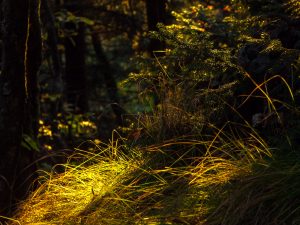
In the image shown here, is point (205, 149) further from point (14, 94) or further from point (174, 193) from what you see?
point (14, 94)

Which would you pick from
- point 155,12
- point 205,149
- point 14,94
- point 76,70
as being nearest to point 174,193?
point 205,149

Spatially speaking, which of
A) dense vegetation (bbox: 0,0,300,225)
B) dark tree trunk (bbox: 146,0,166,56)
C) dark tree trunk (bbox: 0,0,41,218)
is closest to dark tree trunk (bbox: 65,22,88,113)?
dark tree trunk (bbox: 146,0,166,56)

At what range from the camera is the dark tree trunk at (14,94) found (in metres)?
6.40

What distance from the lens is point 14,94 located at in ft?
21.2

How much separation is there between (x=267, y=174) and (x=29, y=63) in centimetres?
322

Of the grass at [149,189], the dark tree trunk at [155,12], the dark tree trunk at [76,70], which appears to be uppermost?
the dark tree trunk at [155,12]

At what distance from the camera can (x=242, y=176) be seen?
4406mm

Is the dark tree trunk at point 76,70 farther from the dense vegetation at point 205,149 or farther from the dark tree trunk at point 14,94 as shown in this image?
the dark tree trunk at point 14,94

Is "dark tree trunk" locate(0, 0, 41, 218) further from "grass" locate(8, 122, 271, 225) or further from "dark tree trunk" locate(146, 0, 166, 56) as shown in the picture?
"dark tree trunk" locate(146, 0, 166, 56)

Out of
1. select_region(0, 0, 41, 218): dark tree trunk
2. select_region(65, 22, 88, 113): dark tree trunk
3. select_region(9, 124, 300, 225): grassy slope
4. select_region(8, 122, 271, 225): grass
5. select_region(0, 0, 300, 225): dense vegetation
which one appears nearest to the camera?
select_region(9, 124, 300, 225): grassy slope

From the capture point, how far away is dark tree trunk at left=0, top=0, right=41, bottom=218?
6.40 meters

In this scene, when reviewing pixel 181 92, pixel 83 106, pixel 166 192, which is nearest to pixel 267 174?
pixel 166 192

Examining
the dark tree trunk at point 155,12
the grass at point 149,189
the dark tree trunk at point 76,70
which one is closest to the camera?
the grass at point 149,189

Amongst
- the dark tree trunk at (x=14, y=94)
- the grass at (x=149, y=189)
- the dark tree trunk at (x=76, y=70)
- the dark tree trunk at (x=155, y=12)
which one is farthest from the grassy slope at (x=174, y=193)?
the dark tree trunk at (x=76, y=70)
